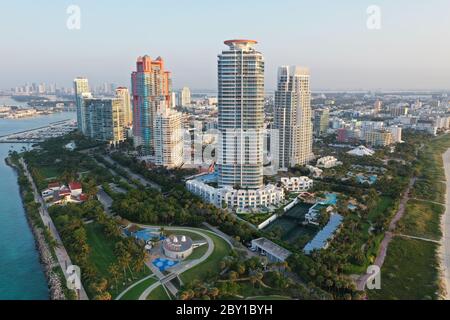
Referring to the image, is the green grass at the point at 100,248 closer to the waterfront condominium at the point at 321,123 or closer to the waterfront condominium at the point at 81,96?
the waterfront condominium at the point at 81,96

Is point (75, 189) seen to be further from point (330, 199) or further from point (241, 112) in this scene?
point (330, 199)

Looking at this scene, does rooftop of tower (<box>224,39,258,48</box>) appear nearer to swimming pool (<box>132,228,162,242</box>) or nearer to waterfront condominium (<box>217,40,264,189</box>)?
waterfront condominium (<box>217,40,264,189</box>)

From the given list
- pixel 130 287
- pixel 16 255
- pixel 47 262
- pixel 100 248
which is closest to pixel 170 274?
pixel 130 287

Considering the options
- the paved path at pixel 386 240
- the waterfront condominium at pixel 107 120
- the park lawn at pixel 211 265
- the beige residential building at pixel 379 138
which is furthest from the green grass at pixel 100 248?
the beige residential building at pixel 379 138
